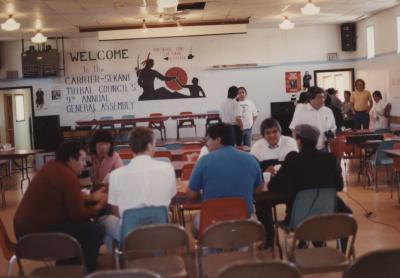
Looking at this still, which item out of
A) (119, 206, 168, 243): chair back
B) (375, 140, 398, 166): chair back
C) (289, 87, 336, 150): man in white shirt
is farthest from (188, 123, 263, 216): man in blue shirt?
(375, 140, 398, 166): chair back

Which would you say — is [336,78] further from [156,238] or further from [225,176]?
[156,238]

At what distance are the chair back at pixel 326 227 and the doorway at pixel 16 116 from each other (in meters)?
14.3

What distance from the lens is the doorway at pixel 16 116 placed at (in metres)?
16.6

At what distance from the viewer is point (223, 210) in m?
3.88

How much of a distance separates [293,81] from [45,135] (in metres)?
7.46

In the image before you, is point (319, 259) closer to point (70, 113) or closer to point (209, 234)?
point (209, 234)

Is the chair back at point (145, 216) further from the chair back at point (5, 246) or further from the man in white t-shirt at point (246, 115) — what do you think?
the man in white t-shirt at point (246, 115)

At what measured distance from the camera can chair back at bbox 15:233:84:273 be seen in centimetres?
338

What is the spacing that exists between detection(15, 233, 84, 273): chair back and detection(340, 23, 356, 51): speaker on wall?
556 inches

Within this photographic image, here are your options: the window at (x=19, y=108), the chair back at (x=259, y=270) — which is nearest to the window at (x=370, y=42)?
the window at (x=19, y=108)

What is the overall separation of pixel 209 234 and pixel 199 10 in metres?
9.75

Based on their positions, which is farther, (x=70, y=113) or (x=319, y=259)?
(x=70, y=113)

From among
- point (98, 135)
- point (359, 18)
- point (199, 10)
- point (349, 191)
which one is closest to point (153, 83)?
point (199, 10)

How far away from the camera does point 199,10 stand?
12.5 metres
